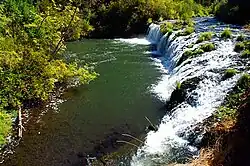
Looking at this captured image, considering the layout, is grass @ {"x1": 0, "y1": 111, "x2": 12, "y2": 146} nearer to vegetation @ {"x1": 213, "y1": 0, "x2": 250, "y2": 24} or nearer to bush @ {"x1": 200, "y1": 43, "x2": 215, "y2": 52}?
bush @ {"x1": 200, "y1": 43, "x2": 215, "y2": 52}

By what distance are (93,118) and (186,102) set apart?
343 centimetres

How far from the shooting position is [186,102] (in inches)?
532

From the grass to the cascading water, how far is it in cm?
428

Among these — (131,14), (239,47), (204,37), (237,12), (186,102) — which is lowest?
(186,102)

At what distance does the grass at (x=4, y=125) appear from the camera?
11.9m

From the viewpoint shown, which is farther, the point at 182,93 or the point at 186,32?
the point at 186,32

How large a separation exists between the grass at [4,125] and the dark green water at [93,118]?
0.57 meters

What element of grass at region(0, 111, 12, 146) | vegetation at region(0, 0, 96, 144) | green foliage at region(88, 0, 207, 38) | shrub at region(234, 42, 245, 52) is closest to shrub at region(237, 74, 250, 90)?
shrub at region(234, 42, 245, 52)

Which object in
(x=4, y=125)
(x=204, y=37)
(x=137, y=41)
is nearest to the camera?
(x=4, y=125)

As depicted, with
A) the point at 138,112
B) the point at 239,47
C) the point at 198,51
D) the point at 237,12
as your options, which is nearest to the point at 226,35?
the point at 198,51

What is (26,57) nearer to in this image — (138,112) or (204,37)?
(138,112)

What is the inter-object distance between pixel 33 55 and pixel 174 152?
6244 millimetres

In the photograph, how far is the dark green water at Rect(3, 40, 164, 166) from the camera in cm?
1148

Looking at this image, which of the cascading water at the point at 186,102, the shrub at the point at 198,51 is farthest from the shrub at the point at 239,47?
the shrub at the point at 198,51
